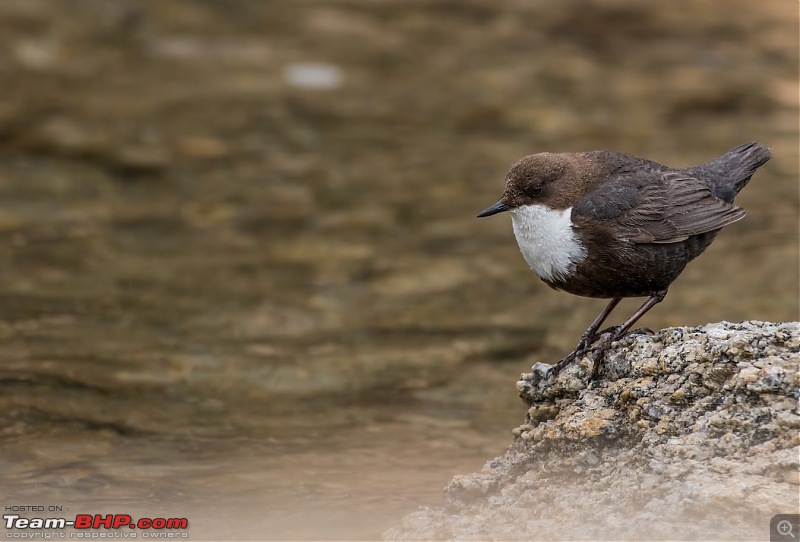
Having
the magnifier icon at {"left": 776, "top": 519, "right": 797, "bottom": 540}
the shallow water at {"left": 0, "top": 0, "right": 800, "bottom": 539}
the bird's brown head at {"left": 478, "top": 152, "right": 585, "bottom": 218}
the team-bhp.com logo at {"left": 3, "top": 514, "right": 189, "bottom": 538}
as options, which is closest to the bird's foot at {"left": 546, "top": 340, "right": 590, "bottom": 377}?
the bird's brown head at {"left": 478, "top": 152, "right": 585, "bottom": 218}

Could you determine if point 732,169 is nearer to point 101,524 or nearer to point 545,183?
point 545,183

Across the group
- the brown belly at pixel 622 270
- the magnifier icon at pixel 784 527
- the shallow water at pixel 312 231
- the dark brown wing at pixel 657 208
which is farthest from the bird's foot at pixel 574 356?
the magnifier icon at pixel 784 527

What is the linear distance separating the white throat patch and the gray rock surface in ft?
1.28

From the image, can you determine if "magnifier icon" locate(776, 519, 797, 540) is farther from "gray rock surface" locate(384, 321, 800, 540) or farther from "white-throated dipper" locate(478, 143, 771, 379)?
"white-throated dipper" locate(478, 143, 771, 379)

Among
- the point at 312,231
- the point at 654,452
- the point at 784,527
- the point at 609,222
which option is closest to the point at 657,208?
the point at 609,222

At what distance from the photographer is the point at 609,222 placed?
430 centimetres

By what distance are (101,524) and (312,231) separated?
4.67 m

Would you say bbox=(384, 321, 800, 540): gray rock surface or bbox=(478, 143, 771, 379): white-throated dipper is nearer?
bbox=(384, 321, 800, 540): gray rock surface

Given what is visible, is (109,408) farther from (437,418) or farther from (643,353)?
(643,353)

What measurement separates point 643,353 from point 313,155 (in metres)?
6.80

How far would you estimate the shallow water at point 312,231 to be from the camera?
5770 mm

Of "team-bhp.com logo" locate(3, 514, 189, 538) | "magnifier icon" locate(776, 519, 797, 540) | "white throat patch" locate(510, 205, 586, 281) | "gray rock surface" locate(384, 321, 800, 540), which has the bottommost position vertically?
"magnifier icon" locate(776, 519, 797, 540)

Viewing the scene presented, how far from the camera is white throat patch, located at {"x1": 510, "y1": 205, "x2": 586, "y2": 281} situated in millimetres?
4234

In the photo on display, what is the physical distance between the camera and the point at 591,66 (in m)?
12.5
